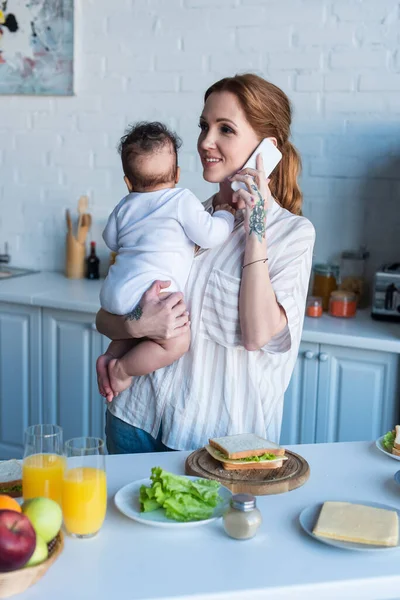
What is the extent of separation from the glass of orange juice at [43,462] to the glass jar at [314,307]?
6.20 ft

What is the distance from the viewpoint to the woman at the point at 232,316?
1.82 m

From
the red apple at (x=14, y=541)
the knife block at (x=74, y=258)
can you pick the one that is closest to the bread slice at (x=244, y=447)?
the red apple at (x=14, y=541)

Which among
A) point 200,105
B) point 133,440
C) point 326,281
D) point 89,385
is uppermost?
point 200,105

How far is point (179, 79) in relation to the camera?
3.60 m

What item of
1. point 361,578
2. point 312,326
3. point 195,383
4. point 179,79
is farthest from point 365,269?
point 361,578

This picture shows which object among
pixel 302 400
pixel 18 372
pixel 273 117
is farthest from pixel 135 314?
pixel 18 372

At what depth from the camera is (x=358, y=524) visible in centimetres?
134

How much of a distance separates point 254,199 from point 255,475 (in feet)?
2.17

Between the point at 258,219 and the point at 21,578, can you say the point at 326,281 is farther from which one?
the point at 21,578

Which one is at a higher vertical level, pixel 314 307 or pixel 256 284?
pixel 256 284

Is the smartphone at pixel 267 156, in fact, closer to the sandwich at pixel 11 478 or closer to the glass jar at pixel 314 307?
A: the sandwich at pixel 11 478

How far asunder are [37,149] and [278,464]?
2870 millimetres

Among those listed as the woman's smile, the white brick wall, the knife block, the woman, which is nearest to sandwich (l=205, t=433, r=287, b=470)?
the woman

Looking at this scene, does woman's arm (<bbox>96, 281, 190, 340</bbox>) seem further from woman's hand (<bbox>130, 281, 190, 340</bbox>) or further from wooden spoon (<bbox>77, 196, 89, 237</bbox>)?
wooden spoon (<bbox>77, 196, 89, 237</bbox>)
